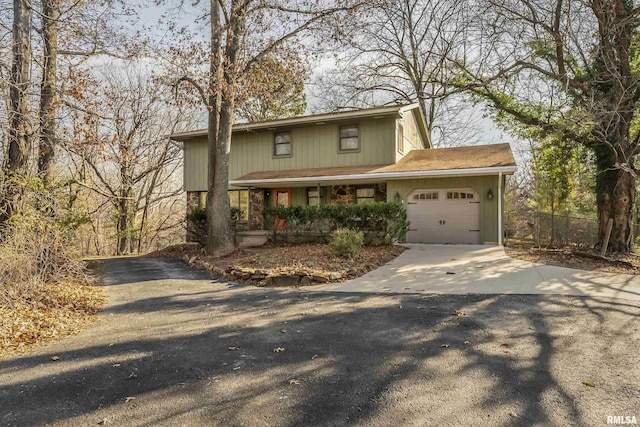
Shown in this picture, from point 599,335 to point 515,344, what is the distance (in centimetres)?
112

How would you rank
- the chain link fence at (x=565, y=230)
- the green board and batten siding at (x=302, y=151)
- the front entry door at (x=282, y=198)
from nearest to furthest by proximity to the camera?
1. the chain link fence at (x=565, y=230)
2. the green board and batten siding at (x=302, y=151)
3. the front entry door at (x=282, y=198)

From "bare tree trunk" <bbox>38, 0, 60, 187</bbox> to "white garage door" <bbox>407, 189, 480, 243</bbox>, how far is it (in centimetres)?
1091

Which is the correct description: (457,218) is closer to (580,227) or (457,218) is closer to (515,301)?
(580,227)

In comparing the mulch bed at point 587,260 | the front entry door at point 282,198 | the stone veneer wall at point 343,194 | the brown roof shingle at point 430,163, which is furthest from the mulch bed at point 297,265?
the front entry door at point 282,198

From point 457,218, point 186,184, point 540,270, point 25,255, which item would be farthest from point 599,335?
point 186,184

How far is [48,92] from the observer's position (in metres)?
8.69

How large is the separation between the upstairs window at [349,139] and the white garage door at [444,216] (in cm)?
302

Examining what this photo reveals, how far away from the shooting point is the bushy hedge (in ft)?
36.2

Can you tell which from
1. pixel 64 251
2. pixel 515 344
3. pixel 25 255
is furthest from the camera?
pixel 64 251

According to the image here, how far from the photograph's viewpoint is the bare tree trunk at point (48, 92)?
775cm

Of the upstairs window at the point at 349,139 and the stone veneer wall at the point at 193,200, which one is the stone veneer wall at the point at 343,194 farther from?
the stone veneer wall at the point at 193,200

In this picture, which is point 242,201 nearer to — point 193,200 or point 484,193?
point 193,200

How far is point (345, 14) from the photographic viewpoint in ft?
37.7

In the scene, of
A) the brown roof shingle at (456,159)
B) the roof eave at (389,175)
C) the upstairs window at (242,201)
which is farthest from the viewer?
the upstairs window at (242,201)
